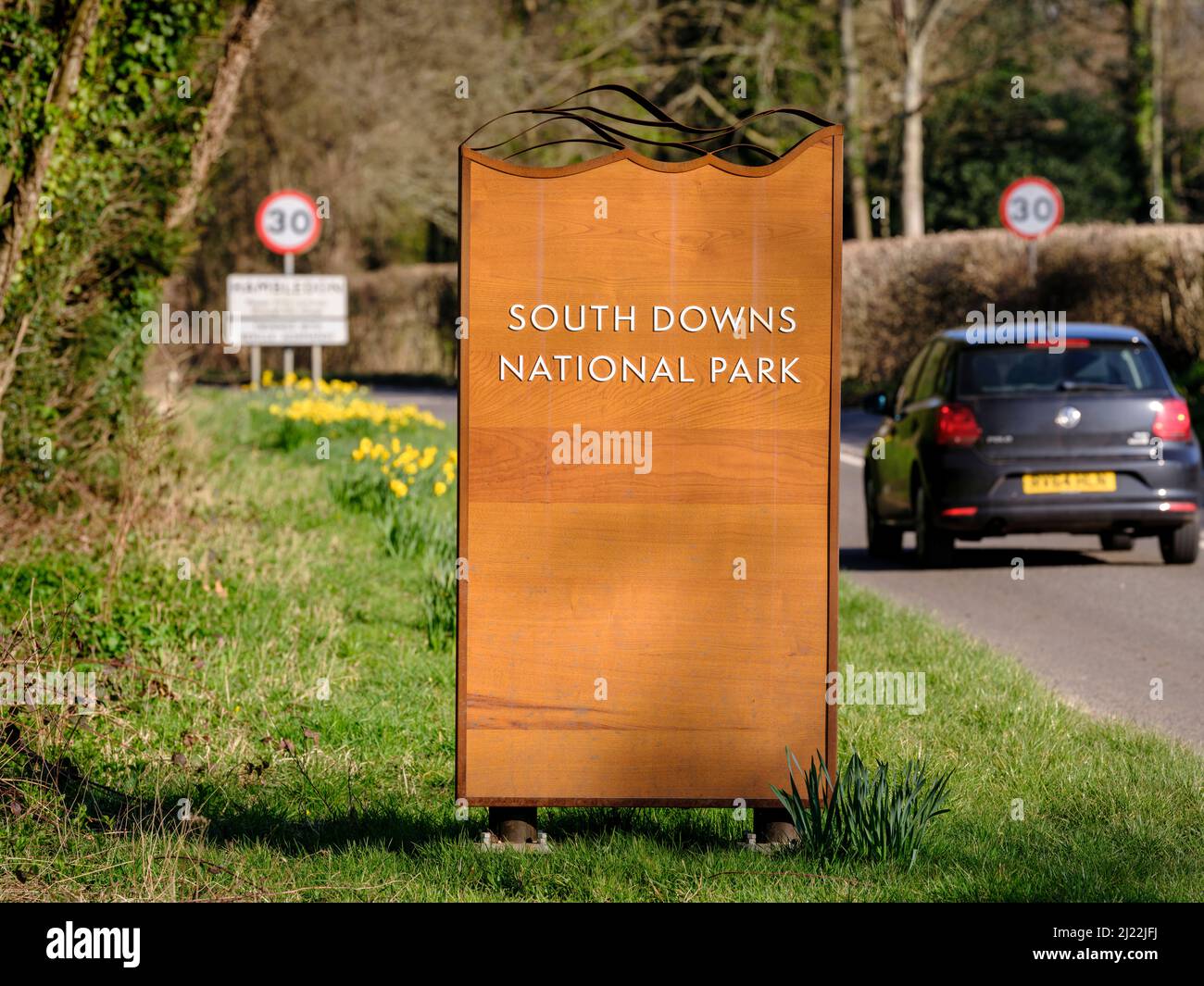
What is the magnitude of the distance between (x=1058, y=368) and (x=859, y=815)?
7.92 metres

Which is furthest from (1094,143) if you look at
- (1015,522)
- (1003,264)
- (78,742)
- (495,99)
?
(78,742)

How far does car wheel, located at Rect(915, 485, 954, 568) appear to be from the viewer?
12.2 m

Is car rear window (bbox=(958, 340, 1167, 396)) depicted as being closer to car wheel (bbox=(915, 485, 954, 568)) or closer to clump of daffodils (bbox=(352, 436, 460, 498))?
car wheel (bbox=(915, 485, 954, 568))

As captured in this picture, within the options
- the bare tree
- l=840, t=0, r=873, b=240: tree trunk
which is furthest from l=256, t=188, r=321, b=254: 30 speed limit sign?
the bare tree

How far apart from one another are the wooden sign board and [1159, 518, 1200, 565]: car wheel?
8.10 meters

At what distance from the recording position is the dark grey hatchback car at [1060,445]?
11.8 meters

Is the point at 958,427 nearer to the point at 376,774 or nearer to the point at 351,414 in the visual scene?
the point at 376,774

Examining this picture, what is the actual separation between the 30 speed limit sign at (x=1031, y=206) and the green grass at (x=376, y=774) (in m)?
15.0

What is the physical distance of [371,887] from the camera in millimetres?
4660

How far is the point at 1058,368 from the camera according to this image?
39.8 ft

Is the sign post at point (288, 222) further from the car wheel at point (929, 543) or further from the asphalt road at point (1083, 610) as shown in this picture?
the car wheel at point (929, 543)

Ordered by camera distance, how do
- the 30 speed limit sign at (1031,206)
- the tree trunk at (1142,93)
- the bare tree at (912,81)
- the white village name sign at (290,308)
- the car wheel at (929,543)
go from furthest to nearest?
the tree trunk at (1142,93), the bare tree at (912,81), the 30 speed limit sign at (1031,206), the white village name sign at (290,308), the car wheel at (929,543)

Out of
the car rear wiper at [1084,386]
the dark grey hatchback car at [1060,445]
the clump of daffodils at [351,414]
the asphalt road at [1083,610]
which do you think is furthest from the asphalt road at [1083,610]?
the clump of daffodils at [351,414]

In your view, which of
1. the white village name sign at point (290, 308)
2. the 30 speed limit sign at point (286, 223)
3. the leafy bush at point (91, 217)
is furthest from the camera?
the white village name sign at point (290, 308)
